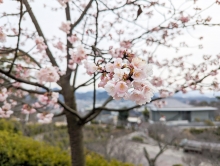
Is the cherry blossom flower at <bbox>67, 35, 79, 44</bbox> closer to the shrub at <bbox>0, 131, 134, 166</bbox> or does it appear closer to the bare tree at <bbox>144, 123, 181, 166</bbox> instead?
the shrub at <bbox>0, 131, 134, 166</bbox>

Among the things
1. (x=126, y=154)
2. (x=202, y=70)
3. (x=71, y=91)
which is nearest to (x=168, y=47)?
(x=202, y=70)

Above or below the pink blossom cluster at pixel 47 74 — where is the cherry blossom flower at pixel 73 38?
above

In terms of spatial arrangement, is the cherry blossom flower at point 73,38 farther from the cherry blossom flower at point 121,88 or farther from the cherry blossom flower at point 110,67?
the cherry blossom flower at point 121,88

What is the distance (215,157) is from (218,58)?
1.21 metres

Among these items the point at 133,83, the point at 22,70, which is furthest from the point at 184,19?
the point at 133,83

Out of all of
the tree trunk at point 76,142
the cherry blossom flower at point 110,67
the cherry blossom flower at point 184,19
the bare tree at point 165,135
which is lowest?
the bare tree at point 165,135

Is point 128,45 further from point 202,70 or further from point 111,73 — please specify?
point 111,73

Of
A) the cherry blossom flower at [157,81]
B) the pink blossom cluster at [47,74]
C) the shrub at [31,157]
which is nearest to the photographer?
the pink blossom cluster at [47,74]

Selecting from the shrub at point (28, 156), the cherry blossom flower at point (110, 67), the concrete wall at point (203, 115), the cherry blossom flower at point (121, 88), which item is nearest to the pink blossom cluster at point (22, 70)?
the shrub at point (28, 156)

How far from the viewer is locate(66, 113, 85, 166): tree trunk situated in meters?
2.37

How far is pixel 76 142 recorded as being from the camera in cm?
240

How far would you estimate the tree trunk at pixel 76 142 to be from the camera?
7.78 feet

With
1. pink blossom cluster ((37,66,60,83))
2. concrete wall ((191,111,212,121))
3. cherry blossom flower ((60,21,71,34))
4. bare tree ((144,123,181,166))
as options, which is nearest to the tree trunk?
pink blossom cluster ((37,66,60,83))

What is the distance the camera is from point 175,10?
7.16ft
